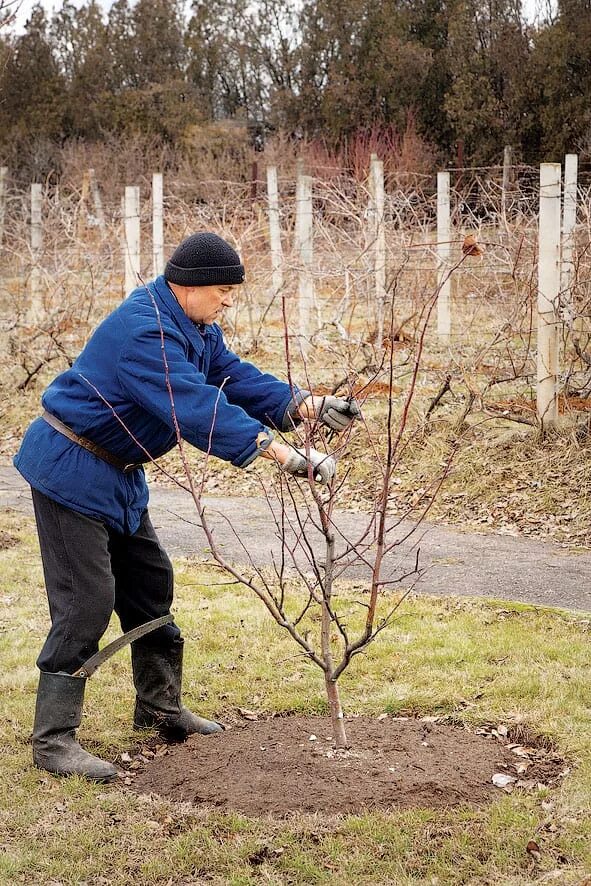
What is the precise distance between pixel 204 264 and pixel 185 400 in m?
0.52

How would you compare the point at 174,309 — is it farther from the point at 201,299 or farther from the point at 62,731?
the point at 62,731

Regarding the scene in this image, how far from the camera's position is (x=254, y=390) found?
4160 millimetres

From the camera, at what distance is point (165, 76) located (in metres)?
43.6

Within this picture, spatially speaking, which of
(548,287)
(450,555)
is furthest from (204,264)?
(548,287)

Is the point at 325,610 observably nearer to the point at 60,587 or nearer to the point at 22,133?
the point at 60,587

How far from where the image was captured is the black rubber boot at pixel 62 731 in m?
3.92

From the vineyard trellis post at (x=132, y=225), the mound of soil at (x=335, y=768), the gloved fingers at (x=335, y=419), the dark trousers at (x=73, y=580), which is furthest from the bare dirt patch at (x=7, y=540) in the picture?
the vineyard trellis post at (x=132, y=225)

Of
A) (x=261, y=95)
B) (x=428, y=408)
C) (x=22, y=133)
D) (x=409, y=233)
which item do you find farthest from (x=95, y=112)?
(x=428, y=408)

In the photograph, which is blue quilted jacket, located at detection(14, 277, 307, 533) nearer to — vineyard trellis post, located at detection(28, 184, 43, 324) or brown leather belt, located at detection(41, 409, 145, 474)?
brown leather belt, located at detection(41, 409, 145, 474)

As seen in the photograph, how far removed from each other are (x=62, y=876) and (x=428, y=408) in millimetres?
6816

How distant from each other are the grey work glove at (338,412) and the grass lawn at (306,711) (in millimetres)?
789

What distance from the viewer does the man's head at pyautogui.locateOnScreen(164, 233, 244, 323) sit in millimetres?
3719

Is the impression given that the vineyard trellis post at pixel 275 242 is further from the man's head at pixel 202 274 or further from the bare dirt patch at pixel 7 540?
the man's head at pixel 202 274

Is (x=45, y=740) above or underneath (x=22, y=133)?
underneath
